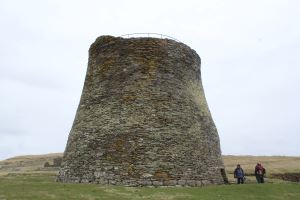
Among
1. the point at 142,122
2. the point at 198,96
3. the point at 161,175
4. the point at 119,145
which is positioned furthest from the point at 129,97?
the point at 198,96

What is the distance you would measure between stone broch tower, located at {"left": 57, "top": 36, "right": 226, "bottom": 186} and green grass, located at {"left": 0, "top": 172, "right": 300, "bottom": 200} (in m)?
1.68

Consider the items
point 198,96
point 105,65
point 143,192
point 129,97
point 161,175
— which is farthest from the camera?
point 198,96

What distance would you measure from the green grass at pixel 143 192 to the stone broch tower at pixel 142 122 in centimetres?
168

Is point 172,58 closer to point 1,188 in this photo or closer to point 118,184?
point 118,184

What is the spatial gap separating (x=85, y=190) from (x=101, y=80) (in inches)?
295

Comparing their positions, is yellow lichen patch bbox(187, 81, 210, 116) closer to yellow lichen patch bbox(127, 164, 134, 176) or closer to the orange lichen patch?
the orange lichen patch

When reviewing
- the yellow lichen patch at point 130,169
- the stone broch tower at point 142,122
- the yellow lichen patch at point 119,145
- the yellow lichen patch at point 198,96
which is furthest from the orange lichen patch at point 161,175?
the yellow lichen patch at point 198,96

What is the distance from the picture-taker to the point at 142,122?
71.6 feet

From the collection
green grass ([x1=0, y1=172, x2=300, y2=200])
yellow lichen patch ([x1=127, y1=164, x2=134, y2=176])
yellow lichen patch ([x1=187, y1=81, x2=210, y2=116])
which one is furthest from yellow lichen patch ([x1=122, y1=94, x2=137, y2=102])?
green grass ([x1=0, y1=172, x2=300, y2=200])

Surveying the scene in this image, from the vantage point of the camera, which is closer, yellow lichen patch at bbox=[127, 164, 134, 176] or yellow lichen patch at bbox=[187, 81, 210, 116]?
yellow lichen patch at bbox=[127, 164, 134, 176]

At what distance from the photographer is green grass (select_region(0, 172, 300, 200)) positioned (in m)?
17.0

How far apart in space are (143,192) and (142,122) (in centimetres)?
445

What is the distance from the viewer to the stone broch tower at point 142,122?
21109mm

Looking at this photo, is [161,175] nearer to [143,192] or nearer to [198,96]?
[143,192]
